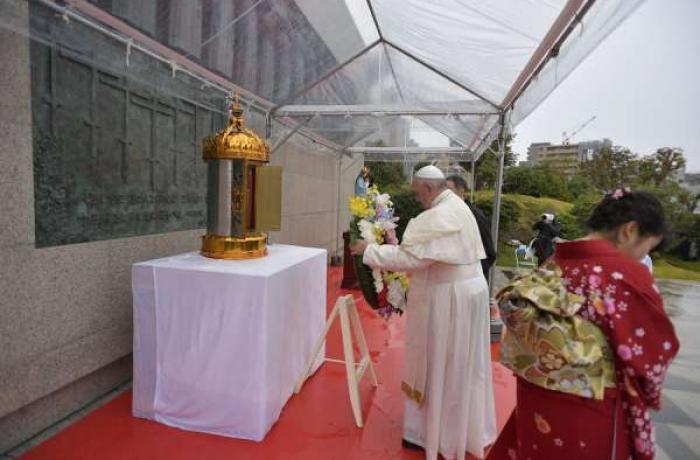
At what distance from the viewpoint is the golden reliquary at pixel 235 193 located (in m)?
2.65

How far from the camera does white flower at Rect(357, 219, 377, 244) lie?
251cm

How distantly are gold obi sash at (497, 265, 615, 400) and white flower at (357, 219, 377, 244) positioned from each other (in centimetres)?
107

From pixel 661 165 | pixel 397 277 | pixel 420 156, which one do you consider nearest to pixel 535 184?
pixel 661 165

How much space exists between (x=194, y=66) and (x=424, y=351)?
109 inches

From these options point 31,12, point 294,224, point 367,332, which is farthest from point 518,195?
point 31,12

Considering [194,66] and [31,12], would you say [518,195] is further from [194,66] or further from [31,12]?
[31,12]

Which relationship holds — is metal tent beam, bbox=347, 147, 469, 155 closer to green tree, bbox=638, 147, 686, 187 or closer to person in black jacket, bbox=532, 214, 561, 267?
person in black jacket, bbox=532, 214, 561, 267

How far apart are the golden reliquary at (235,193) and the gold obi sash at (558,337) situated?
1.74 m

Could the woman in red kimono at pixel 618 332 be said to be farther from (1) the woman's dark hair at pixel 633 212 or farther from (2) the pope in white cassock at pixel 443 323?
(2) the pope in white cassock at pixel 443 323

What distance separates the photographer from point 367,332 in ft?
14.9

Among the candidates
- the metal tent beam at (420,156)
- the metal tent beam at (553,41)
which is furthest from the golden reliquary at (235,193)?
the metal tent beam at (420,156)

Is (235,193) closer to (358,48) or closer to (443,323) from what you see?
(443,323)

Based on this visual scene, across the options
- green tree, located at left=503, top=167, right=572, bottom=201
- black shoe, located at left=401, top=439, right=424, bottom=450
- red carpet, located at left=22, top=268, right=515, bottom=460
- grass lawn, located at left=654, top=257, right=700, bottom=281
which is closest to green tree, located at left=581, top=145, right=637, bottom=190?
green tree, located at left=503, top=167, right=572, bottom=201

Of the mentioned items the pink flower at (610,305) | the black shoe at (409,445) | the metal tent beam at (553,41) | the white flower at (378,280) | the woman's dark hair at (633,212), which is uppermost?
the metal tent beam at (553,41)
